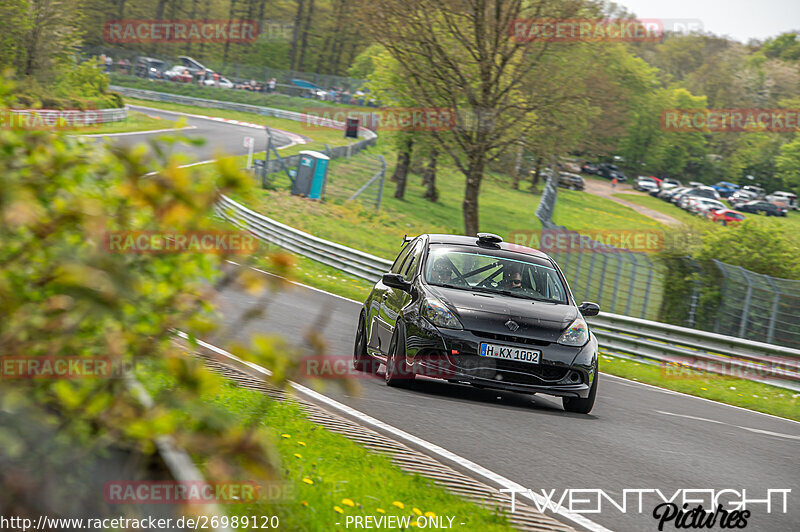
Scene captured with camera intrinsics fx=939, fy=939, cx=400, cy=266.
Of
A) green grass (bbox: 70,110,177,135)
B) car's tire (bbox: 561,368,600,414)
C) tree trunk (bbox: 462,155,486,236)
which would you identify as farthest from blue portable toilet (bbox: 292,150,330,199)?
car's tire (bbox: 561,368,600,414)

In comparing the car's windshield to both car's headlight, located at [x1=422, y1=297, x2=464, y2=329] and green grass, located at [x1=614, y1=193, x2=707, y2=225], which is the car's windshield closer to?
car's headlight, located at [x1=422, y1=297, x2=464, y2=329]

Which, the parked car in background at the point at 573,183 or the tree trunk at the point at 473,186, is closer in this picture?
Result: the tree trunk at the point at 473,186

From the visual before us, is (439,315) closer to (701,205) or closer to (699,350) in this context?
(699,350)

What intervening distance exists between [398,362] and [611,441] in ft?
7.20

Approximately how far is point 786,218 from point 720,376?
72.4 meters

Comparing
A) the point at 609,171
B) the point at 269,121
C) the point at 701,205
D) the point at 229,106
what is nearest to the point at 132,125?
the point at 269,121

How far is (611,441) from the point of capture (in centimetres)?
807

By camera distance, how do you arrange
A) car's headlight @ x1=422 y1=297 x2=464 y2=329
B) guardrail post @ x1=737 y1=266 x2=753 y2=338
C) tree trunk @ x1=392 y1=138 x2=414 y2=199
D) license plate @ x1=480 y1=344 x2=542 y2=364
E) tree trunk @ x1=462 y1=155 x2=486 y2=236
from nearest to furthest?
license plate @ x1=480 y1=344 x2=542 y2=364 < car's headlight @ x1=422 y1=297 x2=464 y2=329 < guardrail post @ x1=737 y1=266 x2=753 y2=338 < tree trunk @ x1=462 y1=155 x2=486 y2=236 < tree trunk @ x1=392 y1=138 x2=414 y2=199

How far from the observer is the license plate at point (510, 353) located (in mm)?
8664

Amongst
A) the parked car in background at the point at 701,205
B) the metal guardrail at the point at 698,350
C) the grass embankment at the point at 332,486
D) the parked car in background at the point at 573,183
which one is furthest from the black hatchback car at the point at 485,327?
the parked car in background at the point at 573,183

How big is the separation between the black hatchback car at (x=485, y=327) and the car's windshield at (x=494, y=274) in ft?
0.04

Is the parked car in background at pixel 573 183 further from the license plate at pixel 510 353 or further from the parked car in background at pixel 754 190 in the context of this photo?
the license plate at pixel 510 353

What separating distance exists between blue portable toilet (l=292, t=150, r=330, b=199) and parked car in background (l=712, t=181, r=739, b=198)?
225 ft

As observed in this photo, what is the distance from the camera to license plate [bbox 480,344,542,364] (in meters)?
8.66
